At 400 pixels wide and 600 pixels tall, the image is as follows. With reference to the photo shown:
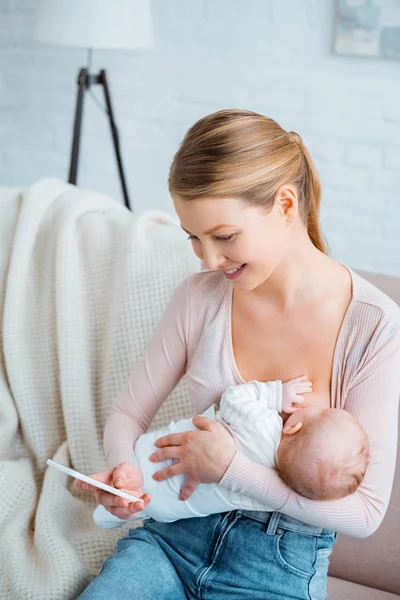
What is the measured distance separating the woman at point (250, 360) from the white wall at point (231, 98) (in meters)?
2.02

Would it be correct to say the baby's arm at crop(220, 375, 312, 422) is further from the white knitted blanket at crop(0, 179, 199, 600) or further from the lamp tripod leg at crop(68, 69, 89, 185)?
the lamp tripod leg at crop(68, 69, 89, 185)

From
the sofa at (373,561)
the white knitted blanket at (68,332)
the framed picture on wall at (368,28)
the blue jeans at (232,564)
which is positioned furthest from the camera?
the framed picture on wall at (368,28)

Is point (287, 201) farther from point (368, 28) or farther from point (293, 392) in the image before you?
point (368, 28)

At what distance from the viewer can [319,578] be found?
130 cm

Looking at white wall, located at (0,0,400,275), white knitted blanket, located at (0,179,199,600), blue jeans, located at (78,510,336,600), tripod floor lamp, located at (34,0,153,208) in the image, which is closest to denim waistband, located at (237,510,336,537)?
blue jeans, located at (78,510,336,600)

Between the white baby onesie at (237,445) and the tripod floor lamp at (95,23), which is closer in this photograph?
the white baby onesie at (237,445)

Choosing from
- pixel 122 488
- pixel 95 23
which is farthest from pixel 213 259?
pixel 95 23

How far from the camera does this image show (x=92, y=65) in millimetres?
3658

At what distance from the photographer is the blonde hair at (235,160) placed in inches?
45.4

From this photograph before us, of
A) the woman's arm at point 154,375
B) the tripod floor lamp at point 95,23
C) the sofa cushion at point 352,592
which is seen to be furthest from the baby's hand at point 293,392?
the tripod floor lamp at point 95,23

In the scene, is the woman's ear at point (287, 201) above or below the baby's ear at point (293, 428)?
above

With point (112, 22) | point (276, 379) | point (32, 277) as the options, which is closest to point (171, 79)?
point (112, 22)

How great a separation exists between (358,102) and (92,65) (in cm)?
122

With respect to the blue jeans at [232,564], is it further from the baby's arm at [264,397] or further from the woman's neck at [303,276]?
the woman's neck at [303,276]
